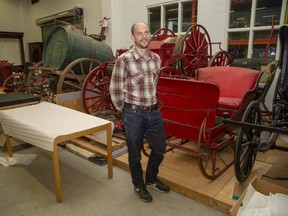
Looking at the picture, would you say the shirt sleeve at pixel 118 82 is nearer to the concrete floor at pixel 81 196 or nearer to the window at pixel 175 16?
the concrete floor at pixel 81 196

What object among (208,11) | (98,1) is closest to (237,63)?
(208,11)

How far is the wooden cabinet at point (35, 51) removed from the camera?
1075cm

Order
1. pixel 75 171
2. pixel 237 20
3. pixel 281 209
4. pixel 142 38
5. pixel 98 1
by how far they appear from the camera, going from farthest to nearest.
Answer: pixel 98 1 < pixel 237 20 < pixel 75 171 < pixel 142 38 < pixel 281 209

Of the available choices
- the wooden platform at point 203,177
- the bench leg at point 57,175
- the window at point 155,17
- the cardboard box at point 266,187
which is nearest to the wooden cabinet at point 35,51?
the window at point 155,17

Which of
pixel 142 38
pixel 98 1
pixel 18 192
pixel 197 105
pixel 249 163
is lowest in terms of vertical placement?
pixel 18 192

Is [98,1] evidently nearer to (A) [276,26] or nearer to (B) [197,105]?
(A) [276,26]

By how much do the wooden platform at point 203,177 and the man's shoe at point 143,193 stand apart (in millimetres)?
300

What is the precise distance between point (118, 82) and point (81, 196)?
4.09 feet

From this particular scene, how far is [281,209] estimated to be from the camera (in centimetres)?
175

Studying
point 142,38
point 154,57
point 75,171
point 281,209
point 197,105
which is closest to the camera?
point 281,209

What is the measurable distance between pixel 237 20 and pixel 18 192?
507 centimetres

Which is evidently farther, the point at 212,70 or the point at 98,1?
the point at 98,1

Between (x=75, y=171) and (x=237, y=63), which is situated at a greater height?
(x=237, y=63)

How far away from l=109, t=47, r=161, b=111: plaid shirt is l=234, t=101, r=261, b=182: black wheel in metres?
0.88
